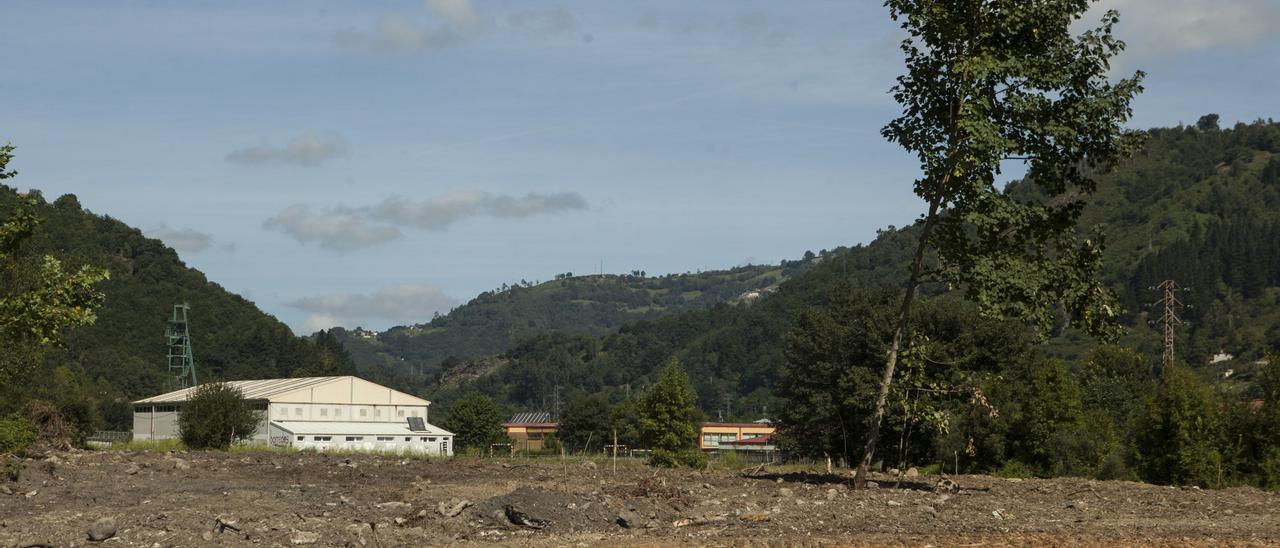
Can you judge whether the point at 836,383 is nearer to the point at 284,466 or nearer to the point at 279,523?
the point at 284,466

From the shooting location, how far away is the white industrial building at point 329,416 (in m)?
95.2

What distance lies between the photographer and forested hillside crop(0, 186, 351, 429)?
531 feet

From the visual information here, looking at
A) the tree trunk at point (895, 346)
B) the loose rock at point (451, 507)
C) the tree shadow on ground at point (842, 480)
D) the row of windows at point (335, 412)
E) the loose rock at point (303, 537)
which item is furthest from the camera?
the row of windows at point (335, 412)

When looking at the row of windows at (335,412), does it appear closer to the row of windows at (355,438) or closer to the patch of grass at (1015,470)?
the row of windows at (355,438)

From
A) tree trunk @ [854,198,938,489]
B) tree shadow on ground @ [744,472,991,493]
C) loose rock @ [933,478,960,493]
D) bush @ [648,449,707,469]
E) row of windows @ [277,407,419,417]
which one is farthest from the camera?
row of windows @ [277,407,419,417]

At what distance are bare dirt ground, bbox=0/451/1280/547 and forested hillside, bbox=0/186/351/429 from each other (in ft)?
431

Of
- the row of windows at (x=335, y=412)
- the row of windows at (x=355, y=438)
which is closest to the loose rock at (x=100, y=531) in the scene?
the row of windows at (x=355, y=438)

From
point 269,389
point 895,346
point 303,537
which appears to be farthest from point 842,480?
point 269,389

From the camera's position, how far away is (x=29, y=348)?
44844 millimetres

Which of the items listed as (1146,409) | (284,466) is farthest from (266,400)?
(1146,409)

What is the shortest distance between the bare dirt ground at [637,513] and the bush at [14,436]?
32.6 ft

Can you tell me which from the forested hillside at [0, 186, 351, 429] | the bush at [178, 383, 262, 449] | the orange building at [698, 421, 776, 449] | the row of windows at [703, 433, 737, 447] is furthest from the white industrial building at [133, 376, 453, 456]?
the row of windows at [703, 433, 737, 447]

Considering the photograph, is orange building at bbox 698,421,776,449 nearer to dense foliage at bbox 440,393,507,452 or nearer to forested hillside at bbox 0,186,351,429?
forested hillside at bbox 0,186,351,429

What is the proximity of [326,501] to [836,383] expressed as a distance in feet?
141
